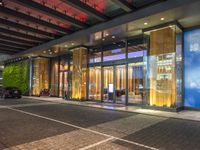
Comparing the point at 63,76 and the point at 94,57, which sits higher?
the point at 94,57

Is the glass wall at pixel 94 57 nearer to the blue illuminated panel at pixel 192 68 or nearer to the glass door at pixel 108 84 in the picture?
the glass door at pixel 108 84

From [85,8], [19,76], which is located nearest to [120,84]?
[85,8]

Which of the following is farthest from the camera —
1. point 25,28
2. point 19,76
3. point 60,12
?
point 19,76

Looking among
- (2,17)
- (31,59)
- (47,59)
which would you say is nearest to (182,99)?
(2,17)

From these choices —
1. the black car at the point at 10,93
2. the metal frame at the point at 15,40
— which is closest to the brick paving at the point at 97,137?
the metal frame at the point at 15,40

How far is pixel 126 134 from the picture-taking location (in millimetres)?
6312

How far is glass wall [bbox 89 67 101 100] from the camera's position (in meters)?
17.7

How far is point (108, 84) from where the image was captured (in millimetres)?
16797

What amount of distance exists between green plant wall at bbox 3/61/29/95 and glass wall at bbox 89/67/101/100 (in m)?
12.8

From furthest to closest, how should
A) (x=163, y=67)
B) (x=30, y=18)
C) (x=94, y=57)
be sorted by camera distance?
(x=94, y=57), (x=30, y=18), (x=163, y=67)

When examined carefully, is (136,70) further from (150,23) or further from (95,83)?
(95,83)

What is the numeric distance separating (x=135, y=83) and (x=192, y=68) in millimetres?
4016

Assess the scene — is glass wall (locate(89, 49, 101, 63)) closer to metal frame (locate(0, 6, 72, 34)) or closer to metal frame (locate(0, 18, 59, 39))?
metal frame (locate(0, 6, 72, 34))

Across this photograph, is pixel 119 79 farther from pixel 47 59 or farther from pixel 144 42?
pixel 47 59
